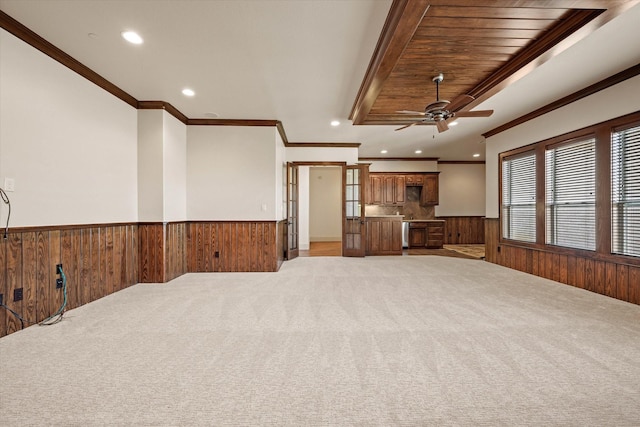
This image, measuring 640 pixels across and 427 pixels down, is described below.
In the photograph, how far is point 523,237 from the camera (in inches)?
201

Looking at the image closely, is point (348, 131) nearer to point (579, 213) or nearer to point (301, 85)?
point (301, 85)

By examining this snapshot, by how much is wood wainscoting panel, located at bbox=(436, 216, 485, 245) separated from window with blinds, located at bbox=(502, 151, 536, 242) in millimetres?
3693

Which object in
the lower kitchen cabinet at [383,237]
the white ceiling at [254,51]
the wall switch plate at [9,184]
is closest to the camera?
the white ceiling at [254,51]

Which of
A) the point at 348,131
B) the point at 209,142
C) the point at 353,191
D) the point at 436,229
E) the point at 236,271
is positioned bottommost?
the point at 236,271

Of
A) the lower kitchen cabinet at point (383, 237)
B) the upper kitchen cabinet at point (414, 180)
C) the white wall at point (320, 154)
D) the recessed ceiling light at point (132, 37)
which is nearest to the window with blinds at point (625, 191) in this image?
the lower kitchen cabinet at point (383, 237)

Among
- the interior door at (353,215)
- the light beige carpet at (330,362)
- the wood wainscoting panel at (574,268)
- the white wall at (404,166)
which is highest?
the white wall at (404,166)

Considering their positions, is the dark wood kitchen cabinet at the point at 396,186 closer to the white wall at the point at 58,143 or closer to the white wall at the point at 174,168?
the white wall at the point at 174,168

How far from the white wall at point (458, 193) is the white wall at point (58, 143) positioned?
334 inches

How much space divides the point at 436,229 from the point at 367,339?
22.1ft

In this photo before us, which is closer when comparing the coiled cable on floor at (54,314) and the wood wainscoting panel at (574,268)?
the coiled cable on floor at (54,314)

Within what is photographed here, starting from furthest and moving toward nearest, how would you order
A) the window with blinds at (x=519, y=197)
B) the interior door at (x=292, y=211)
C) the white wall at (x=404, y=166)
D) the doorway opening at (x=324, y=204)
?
the doorway opening at (x=324, y=204) → the white wall at (x=404, y=166) → the interior door at (x=292, y=211) → the window with blinds at (x=519, y=197)

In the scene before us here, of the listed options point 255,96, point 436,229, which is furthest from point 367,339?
point 436,229

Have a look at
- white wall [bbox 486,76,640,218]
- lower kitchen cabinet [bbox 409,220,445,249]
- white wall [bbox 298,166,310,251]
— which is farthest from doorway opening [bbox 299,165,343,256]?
white wall [bbox 486,76,640,218]

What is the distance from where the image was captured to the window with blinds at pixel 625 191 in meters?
3.29
